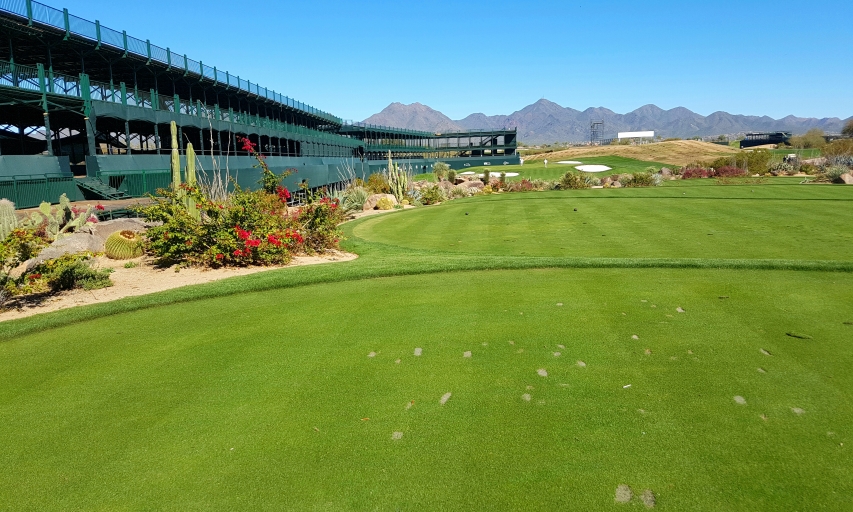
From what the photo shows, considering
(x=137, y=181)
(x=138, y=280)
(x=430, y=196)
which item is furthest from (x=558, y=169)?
(x=138, y=280)

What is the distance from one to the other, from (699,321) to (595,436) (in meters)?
3.22

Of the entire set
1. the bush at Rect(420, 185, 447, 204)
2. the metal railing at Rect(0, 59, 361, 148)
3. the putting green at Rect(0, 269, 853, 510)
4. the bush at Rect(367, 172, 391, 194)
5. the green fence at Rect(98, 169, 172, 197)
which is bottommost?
the putting green at Rect(0, 269, 853, 510)

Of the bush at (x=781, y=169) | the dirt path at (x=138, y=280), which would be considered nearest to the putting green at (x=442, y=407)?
the dirt path at (x=138, y=280)

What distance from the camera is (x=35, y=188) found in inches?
722

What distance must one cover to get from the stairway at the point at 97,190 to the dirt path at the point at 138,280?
35.8 ft

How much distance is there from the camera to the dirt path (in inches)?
327

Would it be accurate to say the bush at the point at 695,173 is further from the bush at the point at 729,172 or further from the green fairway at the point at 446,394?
the green fairway at the point at 446,394

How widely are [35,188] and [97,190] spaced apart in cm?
268

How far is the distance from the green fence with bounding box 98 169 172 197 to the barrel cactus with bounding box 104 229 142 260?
9.85m

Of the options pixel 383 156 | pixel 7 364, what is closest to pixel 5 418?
pixel 7 364

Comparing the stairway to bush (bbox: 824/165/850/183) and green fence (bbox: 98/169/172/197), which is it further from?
bush (bbox: 824/165/850/183)

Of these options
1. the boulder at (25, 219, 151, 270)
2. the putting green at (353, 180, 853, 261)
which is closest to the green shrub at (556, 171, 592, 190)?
the putting green at (353, 180, 853, 261)

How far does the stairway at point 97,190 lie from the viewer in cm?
2089

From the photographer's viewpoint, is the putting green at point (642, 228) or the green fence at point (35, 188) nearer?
the putting green at point (642, 228)
